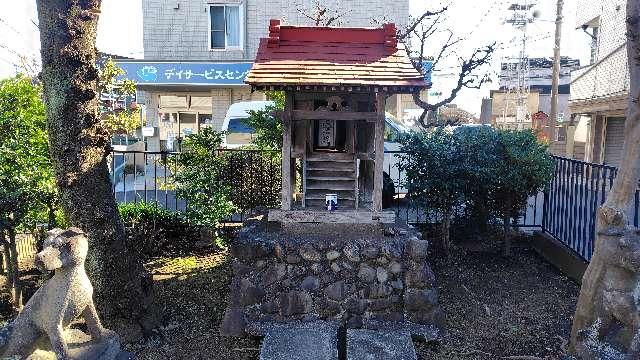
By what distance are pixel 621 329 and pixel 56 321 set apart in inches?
173

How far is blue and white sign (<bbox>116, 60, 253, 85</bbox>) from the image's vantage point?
54.1 feet

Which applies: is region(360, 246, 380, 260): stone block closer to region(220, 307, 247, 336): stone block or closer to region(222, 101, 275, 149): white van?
region(220, 307, 247, 336): stone block

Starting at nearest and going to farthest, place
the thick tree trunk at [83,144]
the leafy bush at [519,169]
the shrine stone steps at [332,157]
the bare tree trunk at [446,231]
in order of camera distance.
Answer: the thick tree trunk at [83,144]
the shrine stone steps at [332,157]
the leafy bush at [519,169]
the bare tree trunk at [446,231]

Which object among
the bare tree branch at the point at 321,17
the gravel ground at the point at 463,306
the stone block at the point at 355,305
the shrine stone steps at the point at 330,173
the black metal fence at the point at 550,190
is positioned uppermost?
the bare tree branch at the point at 321,17

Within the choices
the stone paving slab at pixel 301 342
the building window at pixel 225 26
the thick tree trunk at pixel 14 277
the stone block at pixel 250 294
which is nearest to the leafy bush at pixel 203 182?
the stone block at pixel 250 294

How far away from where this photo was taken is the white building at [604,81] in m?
13.2

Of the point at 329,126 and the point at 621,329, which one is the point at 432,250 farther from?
the point at 621,329

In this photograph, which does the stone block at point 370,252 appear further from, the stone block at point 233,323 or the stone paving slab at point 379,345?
the stone block at point 233,323

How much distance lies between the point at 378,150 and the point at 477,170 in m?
2.26

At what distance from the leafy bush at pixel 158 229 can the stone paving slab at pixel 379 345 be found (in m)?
4.34

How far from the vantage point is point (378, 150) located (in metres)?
5.75

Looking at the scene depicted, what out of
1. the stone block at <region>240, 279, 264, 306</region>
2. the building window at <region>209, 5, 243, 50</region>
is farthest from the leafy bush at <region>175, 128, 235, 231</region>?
the building window at <region>209, 5, 243, 50</region>

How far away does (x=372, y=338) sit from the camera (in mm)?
4996

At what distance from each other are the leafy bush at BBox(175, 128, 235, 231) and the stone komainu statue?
4.38 m
